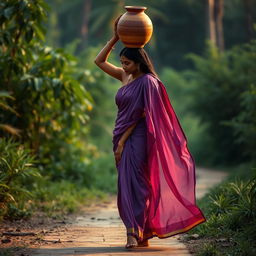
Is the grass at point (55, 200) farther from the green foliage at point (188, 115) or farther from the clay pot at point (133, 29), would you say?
the green foliage at point (188, 115)

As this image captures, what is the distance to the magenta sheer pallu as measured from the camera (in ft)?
21.2

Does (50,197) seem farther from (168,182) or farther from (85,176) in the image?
(168,182)

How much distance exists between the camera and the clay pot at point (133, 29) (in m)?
6.52

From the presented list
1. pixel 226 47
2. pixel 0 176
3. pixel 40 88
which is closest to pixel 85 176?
pixel 40 88

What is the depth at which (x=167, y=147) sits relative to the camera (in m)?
6.61

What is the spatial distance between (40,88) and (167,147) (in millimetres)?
3504

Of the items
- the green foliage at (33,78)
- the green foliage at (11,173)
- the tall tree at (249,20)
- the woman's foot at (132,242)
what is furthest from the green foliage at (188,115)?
the woman's foot at (132,242)

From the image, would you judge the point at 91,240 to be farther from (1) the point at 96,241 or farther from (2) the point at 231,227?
(2) the point at 231,227

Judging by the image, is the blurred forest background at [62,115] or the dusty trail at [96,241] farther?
the blurred forest background at [62,115]

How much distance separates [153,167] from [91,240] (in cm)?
102

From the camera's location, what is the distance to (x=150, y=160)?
6535mm

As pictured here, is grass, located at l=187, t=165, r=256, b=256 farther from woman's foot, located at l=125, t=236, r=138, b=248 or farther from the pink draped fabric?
woman's foot, located at l=125, t=236, r=138, b=248

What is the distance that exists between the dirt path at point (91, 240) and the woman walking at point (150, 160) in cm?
26

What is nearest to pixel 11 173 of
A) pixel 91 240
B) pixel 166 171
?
pixel 91 240
